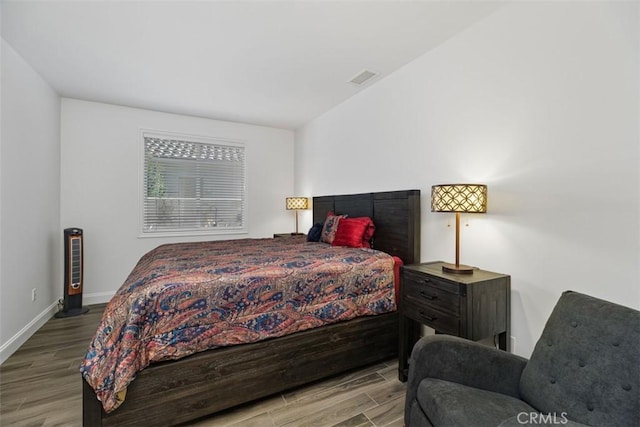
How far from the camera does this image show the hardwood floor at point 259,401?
1696mm

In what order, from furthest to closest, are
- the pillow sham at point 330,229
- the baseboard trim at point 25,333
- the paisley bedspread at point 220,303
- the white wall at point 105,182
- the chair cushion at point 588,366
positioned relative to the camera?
the white wall at point 105,182 < the pillow sham at point 330,229 < the baseboard trim at point 25,333 < the paisley bedspread at point 220,303 < the chair cushion at point 588,366

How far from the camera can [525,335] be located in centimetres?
186

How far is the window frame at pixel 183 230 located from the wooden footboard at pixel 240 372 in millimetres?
3032

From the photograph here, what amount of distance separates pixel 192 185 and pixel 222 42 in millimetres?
2532

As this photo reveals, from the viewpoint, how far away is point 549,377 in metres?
1.19

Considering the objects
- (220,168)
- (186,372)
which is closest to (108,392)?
(186,372)

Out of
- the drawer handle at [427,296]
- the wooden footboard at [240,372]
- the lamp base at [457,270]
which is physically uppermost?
the lamp base at [457,270]

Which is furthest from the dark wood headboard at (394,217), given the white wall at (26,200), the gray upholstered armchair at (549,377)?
the white wall at (26,200)

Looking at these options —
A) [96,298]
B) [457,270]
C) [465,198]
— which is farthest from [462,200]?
[96,298]

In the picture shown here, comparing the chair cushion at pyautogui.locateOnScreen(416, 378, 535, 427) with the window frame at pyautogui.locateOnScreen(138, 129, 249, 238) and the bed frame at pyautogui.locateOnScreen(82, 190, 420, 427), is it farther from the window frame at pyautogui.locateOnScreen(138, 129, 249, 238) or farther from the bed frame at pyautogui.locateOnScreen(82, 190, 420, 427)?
the window frame at pyautogui.locateOnScreen(138, 129, 249, 238)

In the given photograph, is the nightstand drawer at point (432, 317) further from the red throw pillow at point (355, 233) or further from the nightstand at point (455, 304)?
the red throw pillow at point (355, 233)

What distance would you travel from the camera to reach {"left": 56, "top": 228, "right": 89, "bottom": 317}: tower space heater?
3.32 metres

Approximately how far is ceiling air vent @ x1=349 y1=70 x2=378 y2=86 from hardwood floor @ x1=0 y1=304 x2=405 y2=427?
2.77m

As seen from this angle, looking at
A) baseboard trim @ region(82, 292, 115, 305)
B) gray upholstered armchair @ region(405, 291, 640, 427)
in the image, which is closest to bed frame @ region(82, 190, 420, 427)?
gray upholstered armchair @ region(405, 291, 640, 427)
